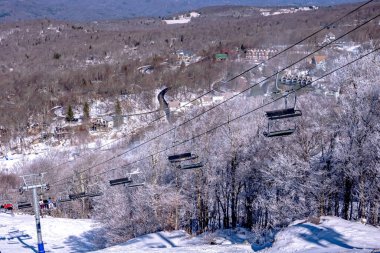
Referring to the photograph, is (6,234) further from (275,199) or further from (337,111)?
(337,111)

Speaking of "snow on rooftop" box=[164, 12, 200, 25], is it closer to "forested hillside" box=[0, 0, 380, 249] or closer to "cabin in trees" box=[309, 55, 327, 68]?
"forested hillside" box=[0, 0, 380, 249]

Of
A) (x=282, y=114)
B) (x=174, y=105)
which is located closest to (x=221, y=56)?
(x=174, y=105)

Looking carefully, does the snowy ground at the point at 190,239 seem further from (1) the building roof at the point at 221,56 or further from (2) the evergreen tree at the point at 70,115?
(1) the building roof at the point at 221,56

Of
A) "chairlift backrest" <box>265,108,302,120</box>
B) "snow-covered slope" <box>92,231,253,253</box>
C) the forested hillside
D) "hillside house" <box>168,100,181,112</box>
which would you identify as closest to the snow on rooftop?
the forested hillside


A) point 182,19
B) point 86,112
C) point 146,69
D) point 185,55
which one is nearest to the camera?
point 86,112

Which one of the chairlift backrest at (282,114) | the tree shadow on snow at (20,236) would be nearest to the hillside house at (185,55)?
the tree shadow on snow at (20,236)

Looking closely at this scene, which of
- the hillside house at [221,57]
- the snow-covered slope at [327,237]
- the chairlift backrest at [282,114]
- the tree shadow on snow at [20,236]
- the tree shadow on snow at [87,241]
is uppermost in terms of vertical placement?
the hillside house at [221,57]

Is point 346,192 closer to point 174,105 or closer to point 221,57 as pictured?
point 174,105
